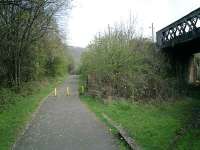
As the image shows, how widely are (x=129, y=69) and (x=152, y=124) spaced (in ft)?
39.9

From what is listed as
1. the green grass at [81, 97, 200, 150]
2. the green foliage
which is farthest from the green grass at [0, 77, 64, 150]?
the green foliage

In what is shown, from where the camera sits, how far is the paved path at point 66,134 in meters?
9.85

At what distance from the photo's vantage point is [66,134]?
11516 mm

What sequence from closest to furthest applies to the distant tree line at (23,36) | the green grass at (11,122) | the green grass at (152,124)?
the green grass at (152,124) < the green grass at (11,122) < the distant tree line at (23,36)

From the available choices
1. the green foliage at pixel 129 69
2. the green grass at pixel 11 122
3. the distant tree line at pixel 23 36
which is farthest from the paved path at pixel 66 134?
the distant tree line at pixel 23 36

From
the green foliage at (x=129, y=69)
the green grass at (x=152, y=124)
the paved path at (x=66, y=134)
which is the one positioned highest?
the green foliage at (x=129, y=69)

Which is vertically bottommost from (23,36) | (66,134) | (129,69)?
(66,134)

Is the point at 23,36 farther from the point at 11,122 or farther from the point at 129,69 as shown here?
the point at 11,122

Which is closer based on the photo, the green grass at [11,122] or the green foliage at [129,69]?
the green grass at [11,122]

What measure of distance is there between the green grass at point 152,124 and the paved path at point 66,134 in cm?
85

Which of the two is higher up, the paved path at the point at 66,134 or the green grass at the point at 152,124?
the green grass at the point at 152,124

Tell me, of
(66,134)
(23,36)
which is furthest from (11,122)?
(23,36)

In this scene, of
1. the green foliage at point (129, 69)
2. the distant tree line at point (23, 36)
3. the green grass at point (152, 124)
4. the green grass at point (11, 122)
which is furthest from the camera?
the distant tree line at point (23, 36)

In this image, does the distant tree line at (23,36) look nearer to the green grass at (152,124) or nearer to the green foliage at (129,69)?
the green foliage at (129,69)
